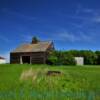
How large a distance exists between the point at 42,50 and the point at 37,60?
8.17 ft

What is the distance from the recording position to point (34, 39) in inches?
2258

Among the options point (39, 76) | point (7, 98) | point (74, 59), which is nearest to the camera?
point (7, 98)

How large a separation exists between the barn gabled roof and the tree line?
1.92 meters

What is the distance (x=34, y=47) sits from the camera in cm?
5541

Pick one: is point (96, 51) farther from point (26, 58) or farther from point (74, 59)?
point (26, 58)

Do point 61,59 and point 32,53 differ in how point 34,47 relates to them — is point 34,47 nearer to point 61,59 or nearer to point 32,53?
point 32,53

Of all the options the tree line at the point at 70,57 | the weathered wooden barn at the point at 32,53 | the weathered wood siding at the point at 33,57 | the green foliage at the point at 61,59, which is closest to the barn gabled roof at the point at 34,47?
the weathered wooden barn at the point at 32,53

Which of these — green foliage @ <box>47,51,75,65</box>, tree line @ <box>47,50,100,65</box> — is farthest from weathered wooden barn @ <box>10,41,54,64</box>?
green foliage @ <box>47,51,75,65</box>

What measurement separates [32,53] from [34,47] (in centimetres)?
173

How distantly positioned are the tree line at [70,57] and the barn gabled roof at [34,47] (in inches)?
75.6

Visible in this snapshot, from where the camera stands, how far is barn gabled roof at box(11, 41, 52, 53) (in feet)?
175

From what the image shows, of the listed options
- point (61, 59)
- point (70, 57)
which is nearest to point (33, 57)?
point (61, 59)

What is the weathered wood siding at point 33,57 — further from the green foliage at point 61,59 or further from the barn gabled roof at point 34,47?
the green foliage at point 61,59

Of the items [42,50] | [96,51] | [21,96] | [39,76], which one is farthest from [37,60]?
[21,96]
